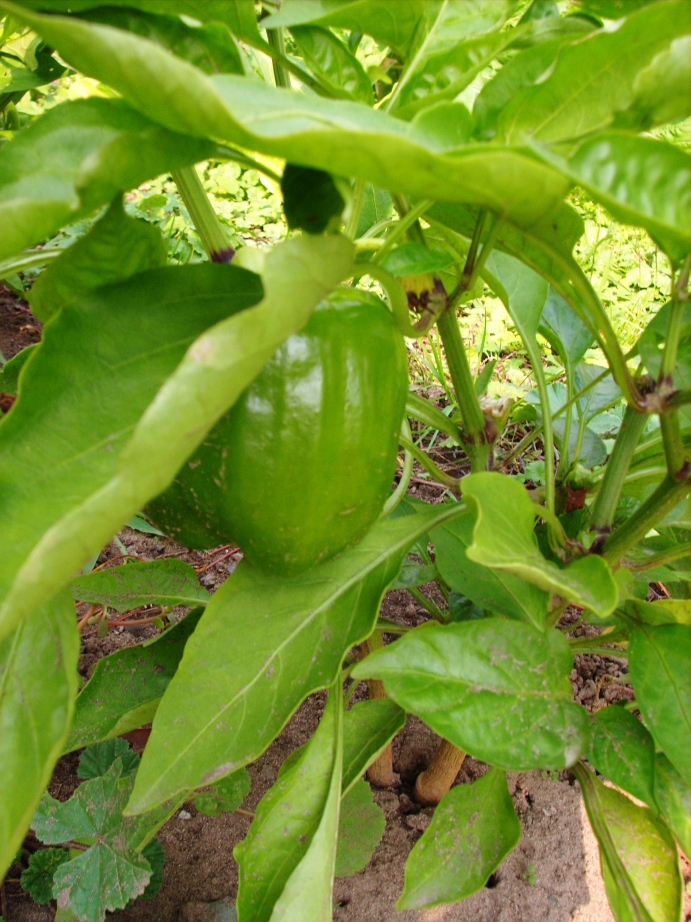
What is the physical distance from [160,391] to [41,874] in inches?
32.6

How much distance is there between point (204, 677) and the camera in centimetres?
52

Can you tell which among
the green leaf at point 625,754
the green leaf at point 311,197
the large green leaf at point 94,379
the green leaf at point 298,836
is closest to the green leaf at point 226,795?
the green leaf at point 298,836

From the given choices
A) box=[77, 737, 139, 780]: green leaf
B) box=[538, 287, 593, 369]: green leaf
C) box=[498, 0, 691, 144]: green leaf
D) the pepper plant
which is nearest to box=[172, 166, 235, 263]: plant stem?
the pepper plant

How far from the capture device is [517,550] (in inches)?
17.7

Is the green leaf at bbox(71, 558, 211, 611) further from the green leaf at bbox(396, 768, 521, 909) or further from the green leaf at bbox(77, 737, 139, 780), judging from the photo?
the green leaf at bbox(396, 768, 521, 909)

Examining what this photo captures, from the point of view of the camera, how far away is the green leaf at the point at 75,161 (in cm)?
32

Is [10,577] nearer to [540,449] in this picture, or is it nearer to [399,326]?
[399,326]

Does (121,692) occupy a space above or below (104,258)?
below

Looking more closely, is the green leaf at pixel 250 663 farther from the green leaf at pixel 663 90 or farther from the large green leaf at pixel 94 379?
the green leaf at pixel 663 90

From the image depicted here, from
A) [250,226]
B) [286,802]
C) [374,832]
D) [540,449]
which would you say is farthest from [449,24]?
[250,226]

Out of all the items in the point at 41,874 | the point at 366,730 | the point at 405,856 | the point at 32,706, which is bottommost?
the point at 405,856

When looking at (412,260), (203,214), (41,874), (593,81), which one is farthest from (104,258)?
(41,874)

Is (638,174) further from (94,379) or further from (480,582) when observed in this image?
(480,582)

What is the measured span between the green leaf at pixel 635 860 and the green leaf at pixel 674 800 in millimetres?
89
